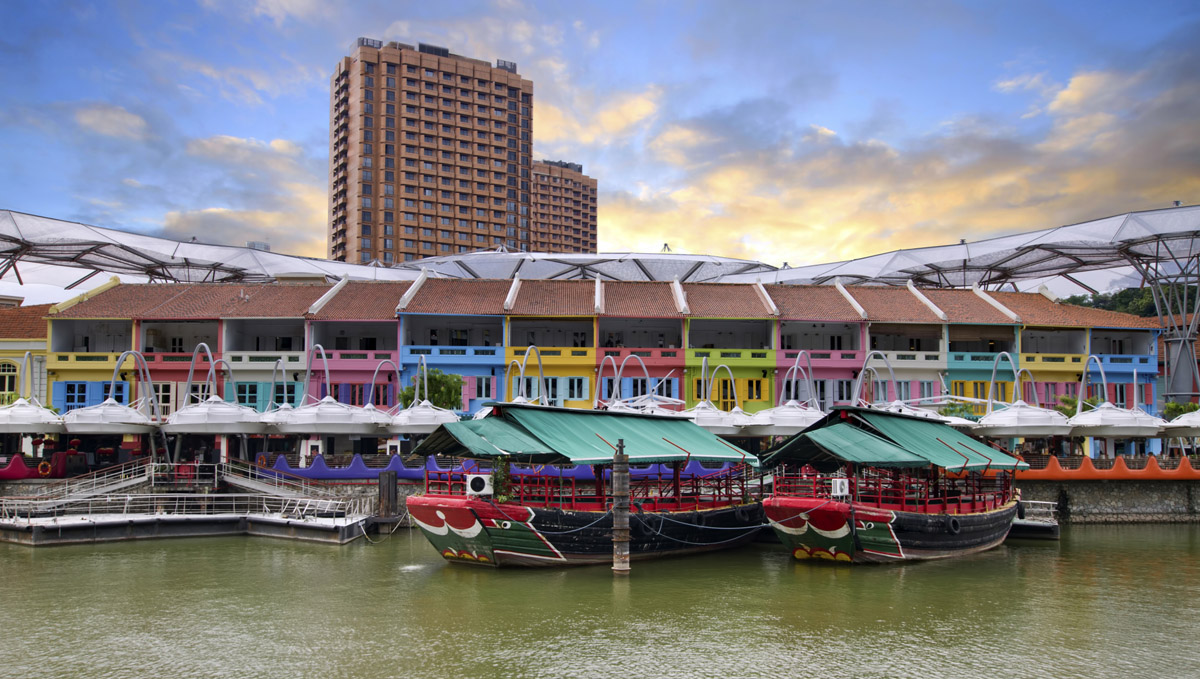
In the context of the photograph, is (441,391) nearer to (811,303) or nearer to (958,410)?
(811,303)

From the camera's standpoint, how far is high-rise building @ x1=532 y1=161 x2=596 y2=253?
154750 mm

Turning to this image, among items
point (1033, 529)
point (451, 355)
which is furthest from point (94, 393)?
point (1033, 529)

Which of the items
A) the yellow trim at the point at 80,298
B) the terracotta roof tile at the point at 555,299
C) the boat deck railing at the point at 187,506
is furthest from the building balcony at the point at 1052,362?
the yellow trim at the point at 80,298

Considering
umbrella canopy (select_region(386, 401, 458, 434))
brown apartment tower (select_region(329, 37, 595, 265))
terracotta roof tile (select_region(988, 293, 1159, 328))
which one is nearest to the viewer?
umbrella canopy (select_region(386, 401, 458, 434))

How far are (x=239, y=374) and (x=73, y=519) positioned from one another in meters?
16.3

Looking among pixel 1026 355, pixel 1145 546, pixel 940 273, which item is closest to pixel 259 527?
pixel 1145 546

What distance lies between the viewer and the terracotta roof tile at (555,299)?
49875 millimetres

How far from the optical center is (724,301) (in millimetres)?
52438

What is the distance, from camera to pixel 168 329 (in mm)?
51438

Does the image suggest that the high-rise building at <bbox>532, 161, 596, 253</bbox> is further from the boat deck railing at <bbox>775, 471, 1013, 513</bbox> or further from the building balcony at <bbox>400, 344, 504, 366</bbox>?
the boat deck railing at <bbox>775, 471, 1013, 513</bbox>

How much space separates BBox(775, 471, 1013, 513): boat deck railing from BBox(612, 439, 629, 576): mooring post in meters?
5.69

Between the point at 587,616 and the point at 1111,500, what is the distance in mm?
28151

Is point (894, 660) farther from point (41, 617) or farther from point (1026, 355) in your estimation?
point (1026, 355)

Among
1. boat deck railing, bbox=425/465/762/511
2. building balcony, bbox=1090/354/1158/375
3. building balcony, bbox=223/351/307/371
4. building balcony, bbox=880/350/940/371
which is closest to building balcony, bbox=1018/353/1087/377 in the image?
building balcony, bbox=1090/354/1158/375
